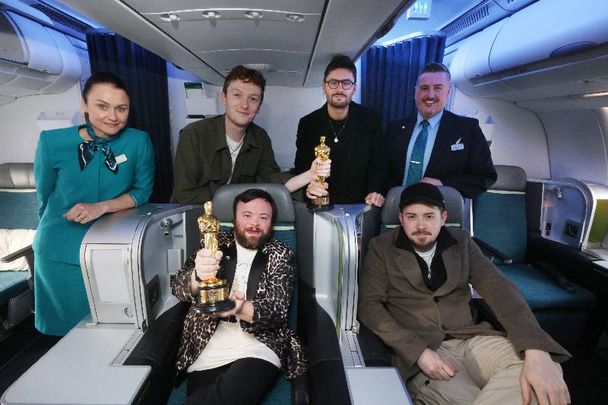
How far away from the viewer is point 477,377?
1.82m

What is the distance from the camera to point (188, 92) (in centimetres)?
380

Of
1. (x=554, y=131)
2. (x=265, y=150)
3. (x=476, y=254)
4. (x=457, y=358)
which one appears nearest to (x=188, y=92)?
(x=265, y=150)

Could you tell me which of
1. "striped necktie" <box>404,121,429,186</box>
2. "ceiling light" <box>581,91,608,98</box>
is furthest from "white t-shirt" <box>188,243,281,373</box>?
"ceiling light" <box>581,91,608,98</box>

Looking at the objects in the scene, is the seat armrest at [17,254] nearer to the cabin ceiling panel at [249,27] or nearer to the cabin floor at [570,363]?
the cabin floor at [570,363]

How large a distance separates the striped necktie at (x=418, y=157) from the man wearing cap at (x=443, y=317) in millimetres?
721

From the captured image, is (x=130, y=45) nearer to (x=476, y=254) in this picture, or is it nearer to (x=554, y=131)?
(x=476, y=254)

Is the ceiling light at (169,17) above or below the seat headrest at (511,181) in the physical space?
above

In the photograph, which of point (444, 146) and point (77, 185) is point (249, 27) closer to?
point (77, 185)

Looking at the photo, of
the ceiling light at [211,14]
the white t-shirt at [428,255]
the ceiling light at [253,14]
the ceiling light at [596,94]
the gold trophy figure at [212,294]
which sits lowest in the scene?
the white t-shirt at [428,255]

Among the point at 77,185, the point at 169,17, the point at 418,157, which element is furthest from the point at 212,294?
the point at 418,157

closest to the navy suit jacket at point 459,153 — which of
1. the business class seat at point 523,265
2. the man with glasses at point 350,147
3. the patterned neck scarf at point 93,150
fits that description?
the man with glasses at point 350,147

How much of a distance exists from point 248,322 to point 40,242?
1324 millimetres

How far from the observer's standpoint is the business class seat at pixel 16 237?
292 centimetres

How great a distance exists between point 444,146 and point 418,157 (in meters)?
0.21
